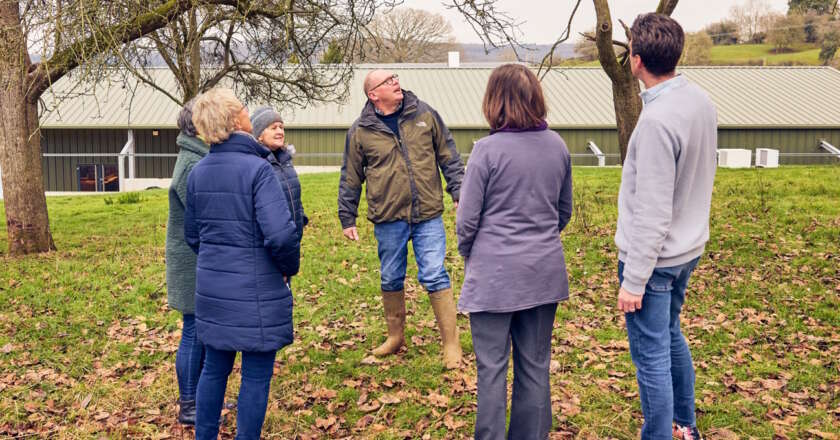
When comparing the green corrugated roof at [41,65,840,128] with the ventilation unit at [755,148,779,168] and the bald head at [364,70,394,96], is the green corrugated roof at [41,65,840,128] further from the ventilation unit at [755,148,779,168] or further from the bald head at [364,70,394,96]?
the bald head at [364,70,394,96]

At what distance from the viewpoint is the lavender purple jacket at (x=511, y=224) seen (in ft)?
11.5

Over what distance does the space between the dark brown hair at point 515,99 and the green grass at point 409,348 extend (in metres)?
1.97

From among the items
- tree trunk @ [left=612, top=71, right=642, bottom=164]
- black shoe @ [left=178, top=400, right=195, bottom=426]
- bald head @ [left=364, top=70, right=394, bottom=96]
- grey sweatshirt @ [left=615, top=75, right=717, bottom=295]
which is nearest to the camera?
grey sweatshirt @ [left=615, top=75, right=717, bottom=295]

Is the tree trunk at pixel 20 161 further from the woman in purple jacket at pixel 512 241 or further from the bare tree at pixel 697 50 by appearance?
the bare tree at pixel 697 50

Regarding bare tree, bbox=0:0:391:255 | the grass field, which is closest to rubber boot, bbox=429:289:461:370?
bare tree, bbox=0:0:391:255

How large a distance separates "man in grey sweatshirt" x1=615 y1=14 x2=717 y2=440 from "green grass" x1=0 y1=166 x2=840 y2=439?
1.05m

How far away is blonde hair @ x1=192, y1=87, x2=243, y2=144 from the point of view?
3.62 metres

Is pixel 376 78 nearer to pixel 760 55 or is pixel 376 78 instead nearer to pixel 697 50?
pixel 697 50

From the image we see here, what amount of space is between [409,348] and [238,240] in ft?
8.73

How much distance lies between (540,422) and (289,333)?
134 cm

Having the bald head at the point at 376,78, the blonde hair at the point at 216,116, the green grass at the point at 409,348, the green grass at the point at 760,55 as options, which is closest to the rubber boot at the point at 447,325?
the green grass at the point at 409,348

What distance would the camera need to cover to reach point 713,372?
5289 millimetres

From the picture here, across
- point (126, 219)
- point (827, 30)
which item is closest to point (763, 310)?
point (126, 219)

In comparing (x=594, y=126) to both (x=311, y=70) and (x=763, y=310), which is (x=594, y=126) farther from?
(x=763, y=310)
